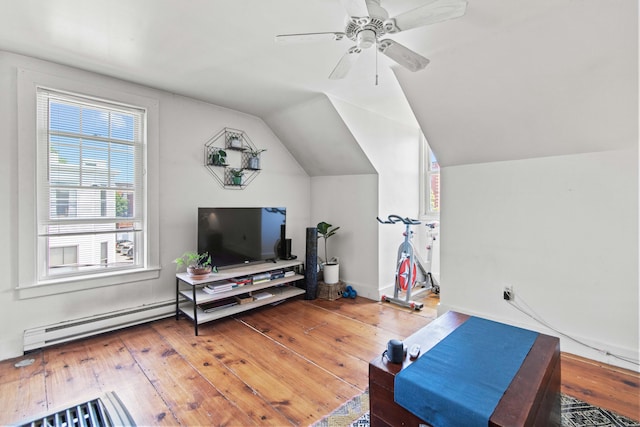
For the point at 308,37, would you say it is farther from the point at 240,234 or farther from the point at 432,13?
the point at 240,234

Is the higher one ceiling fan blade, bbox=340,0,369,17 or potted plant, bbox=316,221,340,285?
ceiling fan blade, bbox=340,0,369,17

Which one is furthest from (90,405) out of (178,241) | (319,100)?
(319,100)

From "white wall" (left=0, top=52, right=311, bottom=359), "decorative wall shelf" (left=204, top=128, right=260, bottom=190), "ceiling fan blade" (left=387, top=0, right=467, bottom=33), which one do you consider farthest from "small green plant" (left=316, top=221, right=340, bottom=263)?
"ceiling fan blade" (left=387, top=0, right=467, bottom=33)

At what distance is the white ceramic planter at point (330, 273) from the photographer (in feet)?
13.8

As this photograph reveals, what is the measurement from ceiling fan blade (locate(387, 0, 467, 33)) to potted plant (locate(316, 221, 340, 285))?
3.02 metres

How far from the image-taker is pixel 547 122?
8.11 feet

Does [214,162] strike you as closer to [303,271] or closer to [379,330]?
[303,271]

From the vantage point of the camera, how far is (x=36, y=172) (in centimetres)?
260

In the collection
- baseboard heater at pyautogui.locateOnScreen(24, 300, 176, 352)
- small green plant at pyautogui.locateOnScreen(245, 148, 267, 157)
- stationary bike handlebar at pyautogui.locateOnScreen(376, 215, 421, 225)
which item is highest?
small green plant at pyautogui.locateOnScreen(245, 148, 267, 157)

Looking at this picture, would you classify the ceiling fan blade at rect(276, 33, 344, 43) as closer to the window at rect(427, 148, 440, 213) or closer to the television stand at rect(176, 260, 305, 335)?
the television stand at rect(176, 260, 305, 335)

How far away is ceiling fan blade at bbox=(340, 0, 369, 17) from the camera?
4.62 ft

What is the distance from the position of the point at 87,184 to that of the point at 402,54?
3.06 metres

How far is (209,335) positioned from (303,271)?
1640 mm

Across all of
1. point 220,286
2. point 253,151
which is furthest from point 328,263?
point 253,151
